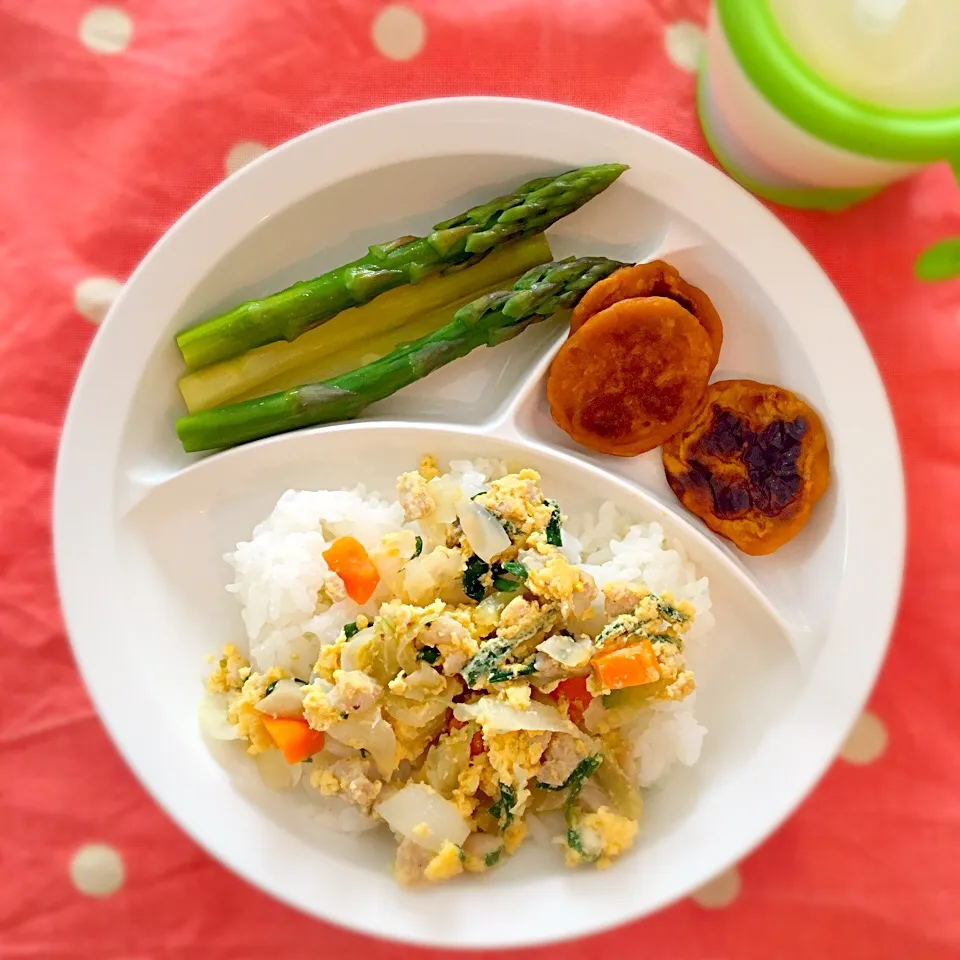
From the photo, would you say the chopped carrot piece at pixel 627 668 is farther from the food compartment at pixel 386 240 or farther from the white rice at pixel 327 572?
the food compartment at pixel 386 240

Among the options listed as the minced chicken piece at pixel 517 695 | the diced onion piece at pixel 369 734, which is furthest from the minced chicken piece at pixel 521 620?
the diced onion piece at pixel 369 734

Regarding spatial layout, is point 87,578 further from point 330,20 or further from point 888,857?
point 888,857

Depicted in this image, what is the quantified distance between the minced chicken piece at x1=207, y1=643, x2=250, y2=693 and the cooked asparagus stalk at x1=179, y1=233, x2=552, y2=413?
623mm

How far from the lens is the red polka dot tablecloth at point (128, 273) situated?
85.7 inches

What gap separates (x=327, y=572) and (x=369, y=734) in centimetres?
40

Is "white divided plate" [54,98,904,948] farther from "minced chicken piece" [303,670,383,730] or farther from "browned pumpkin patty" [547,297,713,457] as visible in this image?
"minced chicken piece" [303,670,383,730]

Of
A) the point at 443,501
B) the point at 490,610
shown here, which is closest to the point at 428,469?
the point at 443,501

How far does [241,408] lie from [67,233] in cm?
72

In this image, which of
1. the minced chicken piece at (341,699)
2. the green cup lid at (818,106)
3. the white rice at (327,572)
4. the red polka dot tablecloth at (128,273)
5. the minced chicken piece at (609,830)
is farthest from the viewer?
the red polka dot tablecloth at (128,273)

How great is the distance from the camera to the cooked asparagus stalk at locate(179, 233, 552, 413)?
2121 millimetres

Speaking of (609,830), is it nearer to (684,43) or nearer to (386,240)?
(386,240)

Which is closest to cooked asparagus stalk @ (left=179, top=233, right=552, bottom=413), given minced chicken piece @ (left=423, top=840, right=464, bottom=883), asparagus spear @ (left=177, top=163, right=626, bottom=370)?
asparagus spear @ (left=177, top=163, right=626, bottom=370)

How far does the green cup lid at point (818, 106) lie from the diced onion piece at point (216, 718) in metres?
1.84

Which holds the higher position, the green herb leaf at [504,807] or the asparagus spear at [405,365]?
the asparagus spear at [405,365]
